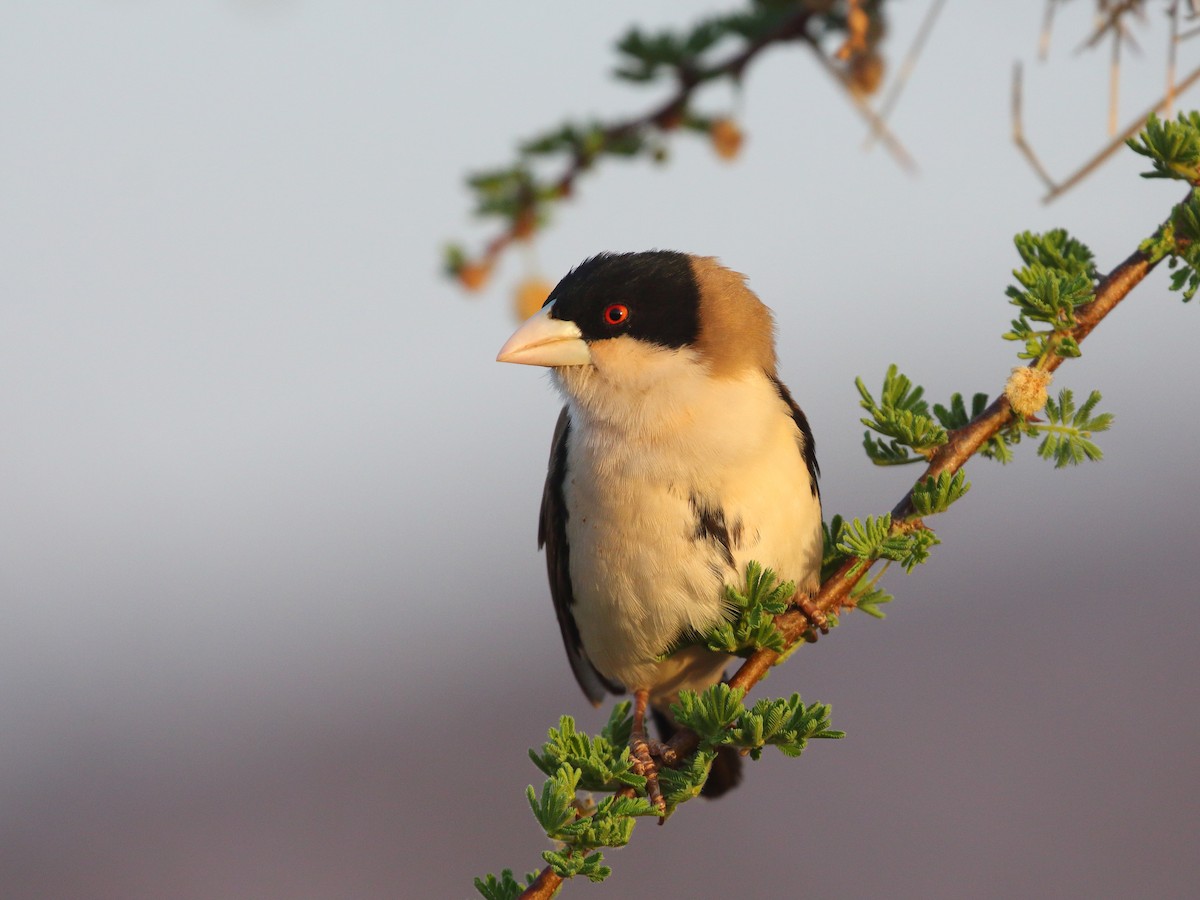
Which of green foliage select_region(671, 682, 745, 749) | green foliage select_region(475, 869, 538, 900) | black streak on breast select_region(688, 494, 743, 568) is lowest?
green foliage select_region(475, 869, 538, 900)

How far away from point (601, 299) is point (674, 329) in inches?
9.6

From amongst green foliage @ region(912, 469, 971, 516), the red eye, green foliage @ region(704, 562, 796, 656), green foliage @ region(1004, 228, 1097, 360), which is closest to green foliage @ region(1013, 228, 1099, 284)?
green foliage @ region(1004, 228, 1097, 360)

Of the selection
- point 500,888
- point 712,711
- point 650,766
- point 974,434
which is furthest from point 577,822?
point 974,434

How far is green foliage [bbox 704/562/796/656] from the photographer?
10.3 ft

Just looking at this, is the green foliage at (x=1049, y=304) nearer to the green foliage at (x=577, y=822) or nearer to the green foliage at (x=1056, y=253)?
the green foliage at (x=1056, y=253)

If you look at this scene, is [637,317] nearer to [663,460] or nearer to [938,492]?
[663,460]

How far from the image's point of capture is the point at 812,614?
10.2ft

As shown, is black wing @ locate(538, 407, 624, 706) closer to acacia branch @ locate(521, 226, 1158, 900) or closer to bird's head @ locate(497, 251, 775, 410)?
bird's head @ locate(497, 251, 775, 410)

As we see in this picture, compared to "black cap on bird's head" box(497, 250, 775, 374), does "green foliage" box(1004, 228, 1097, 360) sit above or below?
below

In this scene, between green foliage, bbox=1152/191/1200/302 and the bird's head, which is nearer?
green foliage, bbox=1152/191/1200/302

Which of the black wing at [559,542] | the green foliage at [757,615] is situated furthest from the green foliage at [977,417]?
the black wing at [559,542]

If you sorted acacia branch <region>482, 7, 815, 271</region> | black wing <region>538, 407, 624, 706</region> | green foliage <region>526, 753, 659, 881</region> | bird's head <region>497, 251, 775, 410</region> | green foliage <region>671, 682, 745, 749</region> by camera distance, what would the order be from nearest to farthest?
1. green foliage <region>526, 753, 659, 881</region>
2. green foliage <region>671, 682, 745, 749</region>
3. acacia branch <region>482, 7, 815, 271</region>
4. bird's head <region>497, 251, 775, 410</region>
5. black wing <region>538, 407, 624, 706</region>

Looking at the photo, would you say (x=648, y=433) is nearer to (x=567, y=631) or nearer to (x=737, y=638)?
(x=737, y=638)

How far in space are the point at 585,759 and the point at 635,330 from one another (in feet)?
5.28
